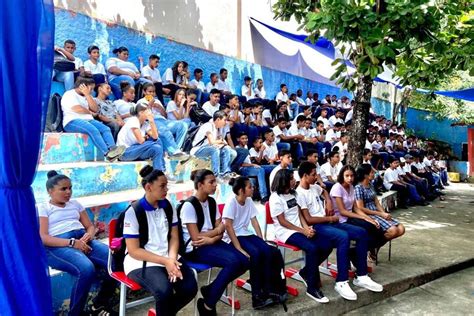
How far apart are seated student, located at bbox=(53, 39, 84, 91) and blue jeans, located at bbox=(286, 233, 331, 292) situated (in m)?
3.95

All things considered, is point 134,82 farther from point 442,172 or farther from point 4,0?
point 442,172

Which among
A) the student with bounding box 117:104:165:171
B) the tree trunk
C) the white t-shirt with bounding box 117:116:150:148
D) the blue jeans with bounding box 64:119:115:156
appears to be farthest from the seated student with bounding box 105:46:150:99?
the tree trunk

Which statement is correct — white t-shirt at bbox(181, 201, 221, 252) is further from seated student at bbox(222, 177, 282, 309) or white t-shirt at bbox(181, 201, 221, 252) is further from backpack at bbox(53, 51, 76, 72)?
backpack at bbox(53, 51, 76, 72)

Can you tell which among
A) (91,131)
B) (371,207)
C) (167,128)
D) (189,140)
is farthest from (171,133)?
(371,207)

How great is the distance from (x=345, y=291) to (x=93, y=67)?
5.23 m

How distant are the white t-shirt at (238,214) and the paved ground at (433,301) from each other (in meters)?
1.29

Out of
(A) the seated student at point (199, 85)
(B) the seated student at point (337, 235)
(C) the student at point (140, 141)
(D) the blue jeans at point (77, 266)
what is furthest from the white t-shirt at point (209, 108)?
(D) the blue jeans at point (77, 266)

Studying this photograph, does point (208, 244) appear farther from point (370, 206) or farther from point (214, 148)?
point (214, 148)

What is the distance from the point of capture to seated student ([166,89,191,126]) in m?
6.57

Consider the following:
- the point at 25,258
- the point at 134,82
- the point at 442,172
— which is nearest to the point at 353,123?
the point at 134,82

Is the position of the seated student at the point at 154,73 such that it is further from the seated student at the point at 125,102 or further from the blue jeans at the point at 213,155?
the blue jeans at the point at 213,155

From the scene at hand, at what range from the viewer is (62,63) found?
5684mm

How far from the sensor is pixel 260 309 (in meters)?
3.31

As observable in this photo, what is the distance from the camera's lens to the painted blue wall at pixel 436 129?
58.7 feet
